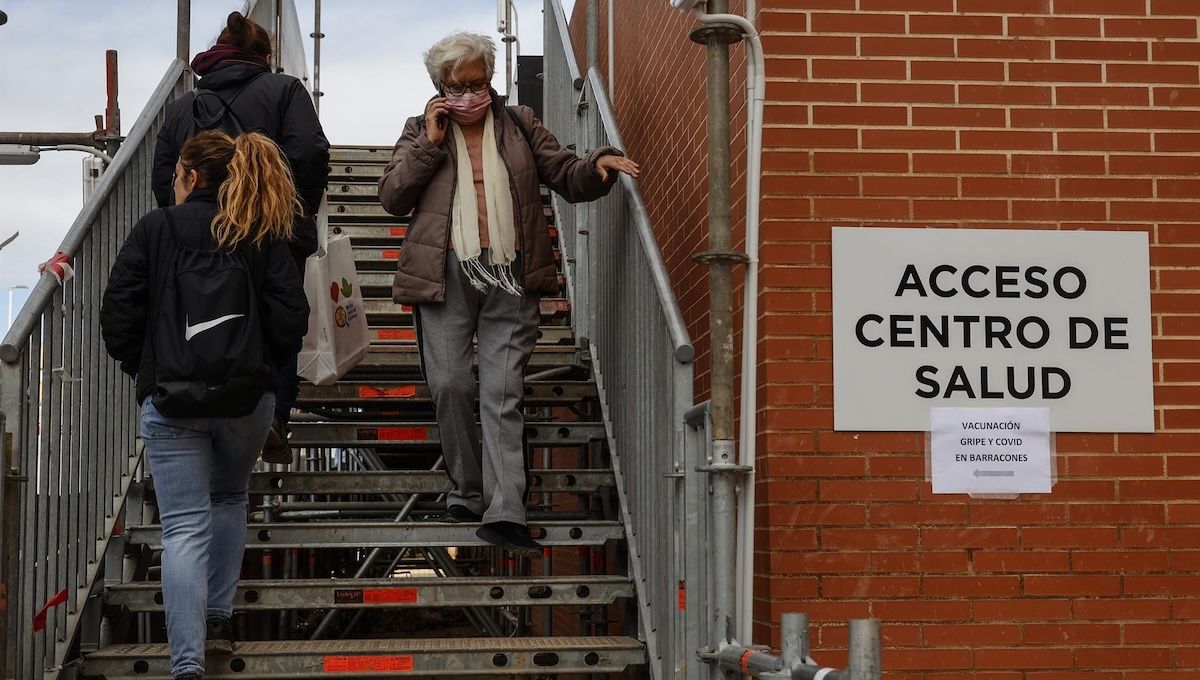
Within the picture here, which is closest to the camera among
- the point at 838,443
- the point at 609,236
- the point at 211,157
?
the point at 838,443

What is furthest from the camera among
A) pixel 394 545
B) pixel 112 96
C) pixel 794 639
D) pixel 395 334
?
pixel 112 96

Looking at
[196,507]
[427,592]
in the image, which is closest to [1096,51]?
[427,592]

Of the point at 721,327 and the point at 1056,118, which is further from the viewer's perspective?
Answer: the point at 1056,118

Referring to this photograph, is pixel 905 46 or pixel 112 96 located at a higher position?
pixel 112 96

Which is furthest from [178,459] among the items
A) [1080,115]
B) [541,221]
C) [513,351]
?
[1080,115]

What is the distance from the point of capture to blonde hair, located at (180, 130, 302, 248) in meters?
4.27

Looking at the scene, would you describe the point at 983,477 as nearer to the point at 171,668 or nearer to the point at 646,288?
the point at 646,288

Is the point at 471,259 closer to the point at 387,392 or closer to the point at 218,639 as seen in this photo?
the point at 218,639

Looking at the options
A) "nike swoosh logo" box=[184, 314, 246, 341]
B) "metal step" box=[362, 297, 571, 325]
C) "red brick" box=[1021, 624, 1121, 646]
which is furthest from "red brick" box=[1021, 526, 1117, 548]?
"metal step" box=[362, 297, 571, 325]

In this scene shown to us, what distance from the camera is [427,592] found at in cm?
478

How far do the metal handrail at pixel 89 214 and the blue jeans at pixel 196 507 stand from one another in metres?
0.45

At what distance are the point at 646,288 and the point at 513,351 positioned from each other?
0.65 meters

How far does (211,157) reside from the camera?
4.39 m

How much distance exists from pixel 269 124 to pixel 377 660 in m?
1.94
